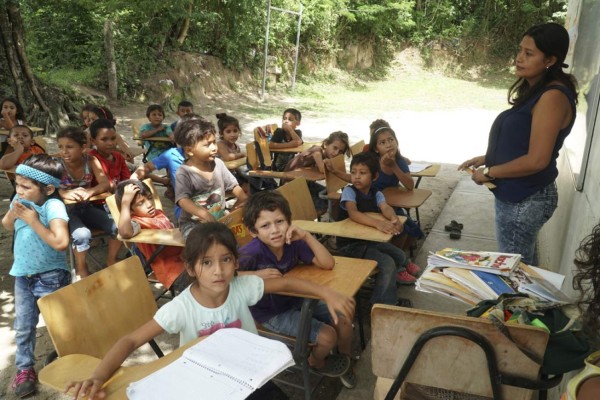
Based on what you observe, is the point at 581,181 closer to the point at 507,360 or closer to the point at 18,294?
the point at 507,360

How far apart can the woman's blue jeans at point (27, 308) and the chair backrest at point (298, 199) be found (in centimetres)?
161

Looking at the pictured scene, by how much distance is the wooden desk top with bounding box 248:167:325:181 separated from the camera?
14.9 feet

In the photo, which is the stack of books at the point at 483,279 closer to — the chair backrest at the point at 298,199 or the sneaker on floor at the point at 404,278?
the chair backrest at the point at 298,199

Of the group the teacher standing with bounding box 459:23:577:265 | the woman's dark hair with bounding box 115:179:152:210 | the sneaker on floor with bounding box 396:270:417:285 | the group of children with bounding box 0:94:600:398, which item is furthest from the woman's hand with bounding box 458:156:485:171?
the woman's dark hair with bounding box 115:179:152:210

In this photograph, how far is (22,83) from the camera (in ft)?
31.7

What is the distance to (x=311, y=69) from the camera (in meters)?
21.8

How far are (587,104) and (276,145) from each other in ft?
11.7

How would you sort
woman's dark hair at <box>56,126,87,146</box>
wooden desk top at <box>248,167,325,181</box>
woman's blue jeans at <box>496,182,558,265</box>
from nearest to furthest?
woman's blue jeans at <box>496,182,558,265</box> < woman's dark hair at <box>56,126,87,146</box> < wooden desk top at <box>248,167,325,181</box>

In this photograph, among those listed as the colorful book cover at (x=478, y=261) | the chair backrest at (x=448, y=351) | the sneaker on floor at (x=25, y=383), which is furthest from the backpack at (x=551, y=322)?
the sneaker on floor at (x=25, y=383)

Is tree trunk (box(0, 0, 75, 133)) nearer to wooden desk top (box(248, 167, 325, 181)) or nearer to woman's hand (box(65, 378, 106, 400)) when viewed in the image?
wooden desk top (box(248, 167, 325, 181))

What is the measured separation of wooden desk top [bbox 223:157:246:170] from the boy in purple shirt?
2407 millimetres

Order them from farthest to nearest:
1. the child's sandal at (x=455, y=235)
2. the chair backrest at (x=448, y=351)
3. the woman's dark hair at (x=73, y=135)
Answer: the child's sandal at (x=455, y=235) < the woman's dark hair at (x=73, y=135) < the chair backrest at (x=448, y=351)

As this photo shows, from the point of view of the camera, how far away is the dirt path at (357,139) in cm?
296

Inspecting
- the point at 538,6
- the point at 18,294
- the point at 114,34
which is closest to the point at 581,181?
the point at 18,294
